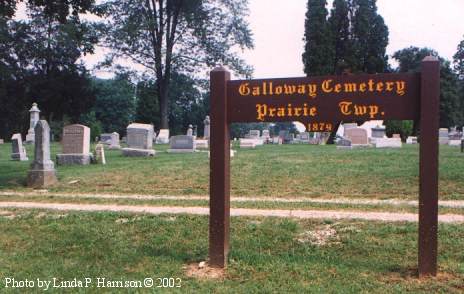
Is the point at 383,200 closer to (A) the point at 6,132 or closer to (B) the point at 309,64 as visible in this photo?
(B) the point at 309,64

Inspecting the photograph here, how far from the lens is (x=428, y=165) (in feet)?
16.4

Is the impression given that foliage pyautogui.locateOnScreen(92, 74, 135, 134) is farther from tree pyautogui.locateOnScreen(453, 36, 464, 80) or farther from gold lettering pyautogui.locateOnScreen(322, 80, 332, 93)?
gold lettering pyautogui.locateOnScreen(322, 80, 332, 93)

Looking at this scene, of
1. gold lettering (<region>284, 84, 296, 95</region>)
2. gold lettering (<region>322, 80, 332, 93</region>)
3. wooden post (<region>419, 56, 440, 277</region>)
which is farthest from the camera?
gold lettering (<region>284, 84, 296, 95</region>)

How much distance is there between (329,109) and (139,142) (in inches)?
691

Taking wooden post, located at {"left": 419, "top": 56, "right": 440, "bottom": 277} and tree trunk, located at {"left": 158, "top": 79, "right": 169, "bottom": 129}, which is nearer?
wooden post, located at {"left": 419, "top": 56, "right": 440, "bottom": 277}

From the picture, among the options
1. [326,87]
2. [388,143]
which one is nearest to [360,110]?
[326,87]

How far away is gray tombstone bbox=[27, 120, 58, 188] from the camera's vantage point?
12.9 m

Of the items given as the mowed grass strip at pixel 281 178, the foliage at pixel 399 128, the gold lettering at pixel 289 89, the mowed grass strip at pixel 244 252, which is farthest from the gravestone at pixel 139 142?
the foliage at pixel 399 128

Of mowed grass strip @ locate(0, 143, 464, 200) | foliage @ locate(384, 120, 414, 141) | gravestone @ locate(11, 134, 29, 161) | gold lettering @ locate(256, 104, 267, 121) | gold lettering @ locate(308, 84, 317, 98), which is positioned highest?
foliage @ locate(384, 120, 414, 141)

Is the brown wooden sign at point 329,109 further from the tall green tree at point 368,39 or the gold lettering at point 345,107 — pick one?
the tall green tree at point 368,39

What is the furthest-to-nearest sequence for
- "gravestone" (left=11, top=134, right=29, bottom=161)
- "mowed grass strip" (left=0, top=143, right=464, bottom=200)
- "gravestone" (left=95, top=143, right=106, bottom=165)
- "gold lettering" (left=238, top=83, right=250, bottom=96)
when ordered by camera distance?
"gravestone" (left=11, top=134, right=29, bottom=161) → "gravestone" (left=95, top=143, right=106, bottom=165) → "mowed grass strip" (left=0, top=143, right=464, bottom=200) → "gold lettering" (left=238, top=83, right=250, bottom=96)

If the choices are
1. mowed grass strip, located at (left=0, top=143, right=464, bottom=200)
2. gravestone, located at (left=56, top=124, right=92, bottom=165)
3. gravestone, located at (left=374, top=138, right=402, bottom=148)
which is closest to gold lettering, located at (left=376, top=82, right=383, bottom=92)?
mowed grass strip, located at (left=0, top=143, right=464, bottom=200)

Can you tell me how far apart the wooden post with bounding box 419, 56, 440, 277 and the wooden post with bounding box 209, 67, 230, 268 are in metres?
2.12

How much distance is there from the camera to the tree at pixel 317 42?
135ft
